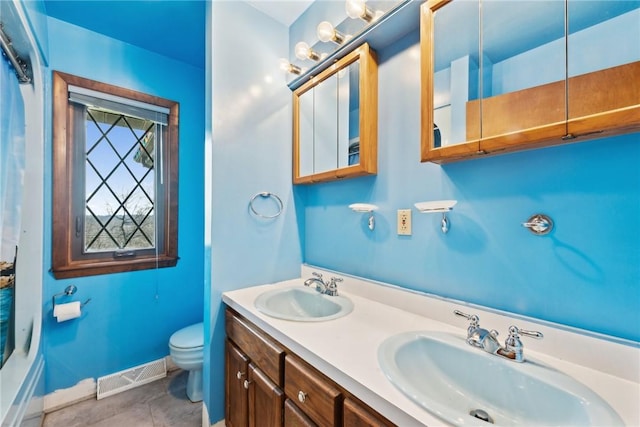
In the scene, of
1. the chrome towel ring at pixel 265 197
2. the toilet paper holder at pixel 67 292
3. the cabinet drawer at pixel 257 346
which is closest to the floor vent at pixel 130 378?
the toilet paper holder at pixel 67 292

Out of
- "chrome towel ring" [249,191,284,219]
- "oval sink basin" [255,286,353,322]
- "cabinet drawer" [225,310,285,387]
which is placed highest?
"chrome towel ring" [249,191,284,219]

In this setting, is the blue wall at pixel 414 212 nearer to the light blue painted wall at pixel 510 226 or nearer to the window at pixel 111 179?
the light blue painted wall at pixel 510 226

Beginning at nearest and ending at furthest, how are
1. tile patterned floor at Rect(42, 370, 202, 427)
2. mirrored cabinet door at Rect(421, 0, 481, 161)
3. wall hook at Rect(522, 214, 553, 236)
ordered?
wall hook at Rect(522, 214, 553, 236)
mirrored cabinet door at Rect(421, 0, 481, 161)
tile patterned floor at Rect(42, 370, 202, 427)

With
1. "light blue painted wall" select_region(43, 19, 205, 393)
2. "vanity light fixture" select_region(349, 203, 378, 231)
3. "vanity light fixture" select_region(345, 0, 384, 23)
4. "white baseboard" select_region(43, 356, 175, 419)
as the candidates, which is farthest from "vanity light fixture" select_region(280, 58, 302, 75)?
"white baseboard" select_region(43, 356, 175, 419)

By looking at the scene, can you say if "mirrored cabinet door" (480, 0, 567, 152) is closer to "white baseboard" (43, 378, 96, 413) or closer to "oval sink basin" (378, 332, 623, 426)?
"oval sink basin" (378, 332, 623, 426)

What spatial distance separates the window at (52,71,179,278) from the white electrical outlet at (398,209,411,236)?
1.76m

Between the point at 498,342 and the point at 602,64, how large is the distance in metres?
0.80

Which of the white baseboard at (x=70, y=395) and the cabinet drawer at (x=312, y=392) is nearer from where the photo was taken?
the cabinet drawer at (x=312, y=392)

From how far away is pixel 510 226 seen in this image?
86 centimetres

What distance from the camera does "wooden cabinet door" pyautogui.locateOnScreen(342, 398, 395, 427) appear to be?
61 cm

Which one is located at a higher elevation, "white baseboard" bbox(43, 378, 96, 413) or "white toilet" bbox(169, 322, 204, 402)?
"white toilet" bbox(169, 322, 204, 402)

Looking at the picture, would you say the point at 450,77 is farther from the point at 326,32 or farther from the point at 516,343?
the point at 516,343

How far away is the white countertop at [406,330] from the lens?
0.59 m

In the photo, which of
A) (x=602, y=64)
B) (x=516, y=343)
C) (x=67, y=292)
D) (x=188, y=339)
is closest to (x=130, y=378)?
(x=188, y=339)
